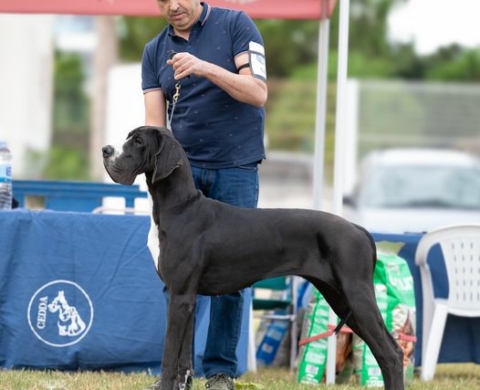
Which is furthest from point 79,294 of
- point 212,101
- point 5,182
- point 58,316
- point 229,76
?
point 229,76

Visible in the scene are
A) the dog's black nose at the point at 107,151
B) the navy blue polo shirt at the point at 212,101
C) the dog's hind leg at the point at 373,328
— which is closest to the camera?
the dog's black nose at the point at 107,151

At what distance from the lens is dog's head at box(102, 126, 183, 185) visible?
16.3 ft

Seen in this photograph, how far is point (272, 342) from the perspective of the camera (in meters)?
7.30

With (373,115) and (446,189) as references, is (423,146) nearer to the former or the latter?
(373,115)

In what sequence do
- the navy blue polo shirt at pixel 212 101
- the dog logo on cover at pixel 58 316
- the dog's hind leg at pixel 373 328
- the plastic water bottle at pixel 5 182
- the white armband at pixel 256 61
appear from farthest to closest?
1. the plastic water bottle at pixel 5 182
2. the dog logo on cover at pixel 58 316
3. the navy blue polo shirt at pixel 212 101
4. the white armband at pixel 256 61
5. the dog's hind leg at pixel 373 328

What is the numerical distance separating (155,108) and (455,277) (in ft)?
7.80

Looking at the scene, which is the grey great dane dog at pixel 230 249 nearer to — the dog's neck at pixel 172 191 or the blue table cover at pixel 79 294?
the dog's neck at pixel 172 191

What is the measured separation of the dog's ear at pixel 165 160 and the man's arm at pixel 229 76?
0.32m

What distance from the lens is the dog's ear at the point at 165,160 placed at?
16.5 feet

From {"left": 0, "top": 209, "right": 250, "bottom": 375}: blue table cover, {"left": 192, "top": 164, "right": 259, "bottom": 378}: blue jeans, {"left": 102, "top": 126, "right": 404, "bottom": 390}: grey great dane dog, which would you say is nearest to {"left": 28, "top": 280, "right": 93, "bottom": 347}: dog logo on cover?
{"left": 0, "top": 209, "right": 250, "bottom": 375}: blue table cover

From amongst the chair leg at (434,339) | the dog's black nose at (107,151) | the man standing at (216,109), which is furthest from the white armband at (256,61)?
the chair leg at (434,339)

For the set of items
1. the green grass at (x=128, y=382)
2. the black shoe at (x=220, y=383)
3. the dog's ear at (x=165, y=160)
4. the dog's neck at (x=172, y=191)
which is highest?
the dog's ear at (x=165, y=160)

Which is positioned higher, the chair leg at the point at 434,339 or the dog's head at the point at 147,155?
the dog's head at the point at 147,155

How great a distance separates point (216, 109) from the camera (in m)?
5.55
